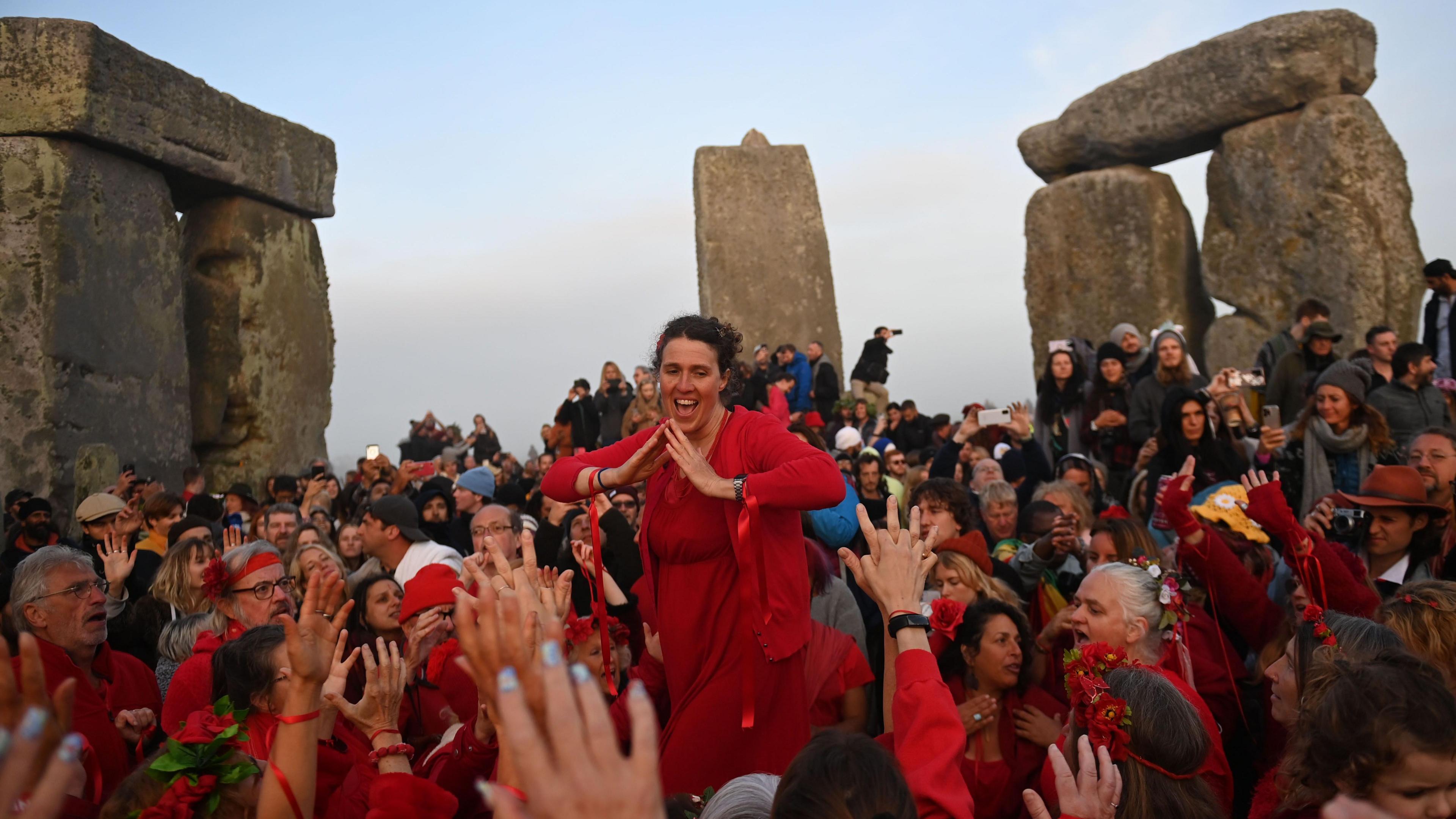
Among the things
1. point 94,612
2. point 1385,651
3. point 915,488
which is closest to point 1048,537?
point 915,488

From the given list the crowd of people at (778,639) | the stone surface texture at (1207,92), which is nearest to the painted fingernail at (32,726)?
the crowd of people at (778,639)

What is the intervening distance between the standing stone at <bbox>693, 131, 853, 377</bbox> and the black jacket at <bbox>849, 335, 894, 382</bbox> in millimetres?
2141

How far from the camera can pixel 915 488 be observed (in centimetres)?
515

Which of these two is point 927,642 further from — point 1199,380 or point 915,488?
point 1199,380

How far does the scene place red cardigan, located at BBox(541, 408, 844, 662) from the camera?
9.21 feet

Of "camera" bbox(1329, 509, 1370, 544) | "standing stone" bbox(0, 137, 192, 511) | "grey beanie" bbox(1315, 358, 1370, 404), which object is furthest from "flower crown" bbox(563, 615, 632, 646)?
"standing stone" bbox(0, 137, 192, 511)

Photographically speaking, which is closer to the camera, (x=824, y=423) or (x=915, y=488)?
(x=915, y=488)

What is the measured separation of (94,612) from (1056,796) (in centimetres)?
296

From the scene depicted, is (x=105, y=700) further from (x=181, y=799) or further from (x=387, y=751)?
(x=181, y=799)

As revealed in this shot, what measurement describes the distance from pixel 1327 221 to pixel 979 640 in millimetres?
9650

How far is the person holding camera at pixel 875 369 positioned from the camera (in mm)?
13883

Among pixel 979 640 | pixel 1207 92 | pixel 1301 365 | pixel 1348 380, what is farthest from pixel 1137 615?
pixel 1207 92

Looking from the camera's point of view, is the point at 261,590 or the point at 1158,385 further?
the point at 1158,385

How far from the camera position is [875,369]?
13859 mm
